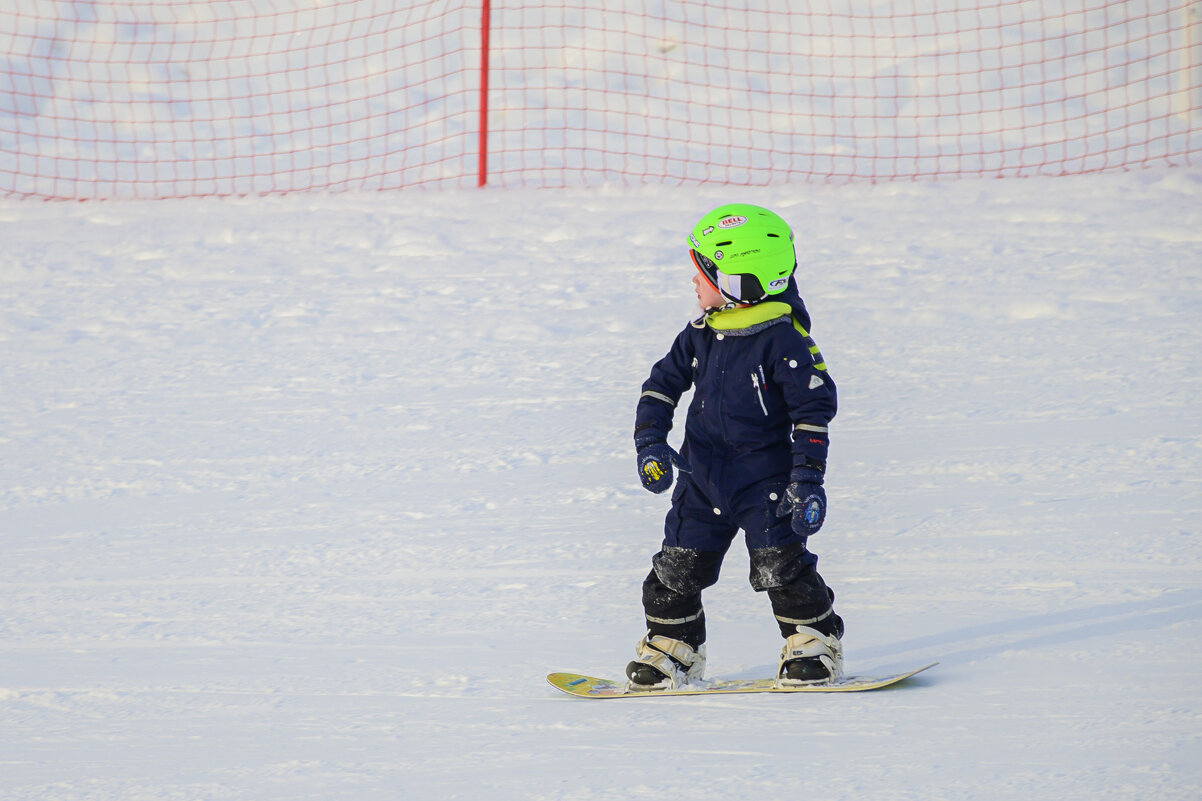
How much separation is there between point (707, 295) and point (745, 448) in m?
0.40

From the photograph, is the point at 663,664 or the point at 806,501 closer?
the point at 806,501

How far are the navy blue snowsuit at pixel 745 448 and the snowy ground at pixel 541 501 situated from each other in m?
0.27

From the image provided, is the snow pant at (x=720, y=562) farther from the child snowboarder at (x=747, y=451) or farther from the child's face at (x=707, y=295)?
the child's face at (x=707, y=295)

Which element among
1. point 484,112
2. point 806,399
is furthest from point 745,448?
point 484,112

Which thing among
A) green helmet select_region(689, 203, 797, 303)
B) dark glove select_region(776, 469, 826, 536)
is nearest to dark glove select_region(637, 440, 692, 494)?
dark glove select_region(776, 469, 826, 536)

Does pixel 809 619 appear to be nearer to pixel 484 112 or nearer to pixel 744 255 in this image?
pixel 744 255

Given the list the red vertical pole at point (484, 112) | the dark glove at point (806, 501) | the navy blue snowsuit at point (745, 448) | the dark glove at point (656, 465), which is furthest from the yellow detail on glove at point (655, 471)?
the red vertical pole at point (484, 112)

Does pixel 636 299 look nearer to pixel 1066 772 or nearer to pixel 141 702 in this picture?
pixel 141 702

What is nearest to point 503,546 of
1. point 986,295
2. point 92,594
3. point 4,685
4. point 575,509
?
point 575,509

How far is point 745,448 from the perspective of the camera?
→ 11.8 feet

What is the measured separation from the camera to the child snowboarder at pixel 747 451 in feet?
11.5

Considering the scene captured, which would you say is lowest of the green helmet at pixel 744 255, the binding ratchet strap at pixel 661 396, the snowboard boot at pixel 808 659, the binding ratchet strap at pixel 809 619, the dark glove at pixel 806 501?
the snowboard boot at pixel 808 659

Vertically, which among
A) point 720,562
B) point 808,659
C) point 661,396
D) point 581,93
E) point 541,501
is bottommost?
point 541,501

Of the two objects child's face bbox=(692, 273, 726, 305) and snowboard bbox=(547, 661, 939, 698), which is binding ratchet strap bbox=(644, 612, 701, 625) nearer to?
snowboard bbox=(547, 661, 939, 698)
